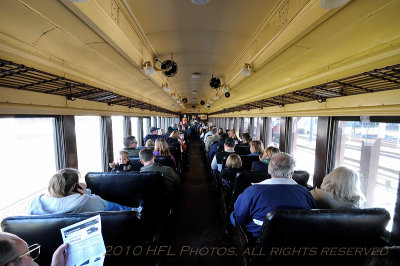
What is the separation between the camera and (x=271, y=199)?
1.73 meters

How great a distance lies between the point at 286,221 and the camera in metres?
1.39

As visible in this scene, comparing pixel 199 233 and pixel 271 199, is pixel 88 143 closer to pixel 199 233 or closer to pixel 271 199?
pixel 199 233

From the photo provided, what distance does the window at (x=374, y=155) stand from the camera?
238 cm

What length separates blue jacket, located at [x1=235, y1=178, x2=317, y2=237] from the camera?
170 cm

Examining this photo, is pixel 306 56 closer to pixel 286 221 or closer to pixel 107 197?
pixel 286 221

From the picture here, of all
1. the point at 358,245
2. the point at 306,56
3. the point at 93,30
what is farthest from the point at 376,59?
the point at 93,30

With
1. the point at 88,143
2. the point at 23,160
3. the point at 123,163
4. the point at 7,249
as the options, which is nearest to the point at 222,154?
the point at 123,163

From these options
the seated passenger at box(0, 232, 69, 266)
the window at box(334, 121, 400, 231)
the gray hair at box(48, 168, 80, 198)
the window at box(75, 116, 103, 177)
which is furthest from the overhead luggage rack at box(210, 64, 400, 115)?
the window at box(75, 116, 103, 177)

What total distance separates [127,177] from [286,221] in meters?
1.97

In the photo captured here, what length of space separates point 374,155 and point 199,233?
3.08 m

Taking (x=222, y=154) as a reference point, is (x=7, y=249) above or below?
above

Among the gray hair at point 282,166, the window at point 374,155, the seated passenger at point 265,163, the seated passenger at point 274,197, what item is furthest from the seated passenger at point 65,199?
the window at point 374,155

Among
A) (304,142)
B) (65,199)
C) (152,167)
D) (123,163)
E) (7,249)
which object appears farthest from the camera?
(304,142)

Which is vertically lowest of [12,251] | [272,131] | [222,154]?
[222,154]
